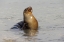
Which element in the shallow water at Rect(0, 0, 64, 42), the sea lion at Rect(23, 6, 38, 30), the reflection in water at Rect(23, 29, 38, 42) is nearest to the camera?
the reflection in water at Rect(23, 29, 38, 42)

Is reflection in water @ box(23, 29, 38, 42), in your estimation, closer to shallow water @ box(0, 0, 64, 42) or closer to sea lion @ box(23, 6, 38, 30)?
shallow water @ box(0, 0, 64, 42)

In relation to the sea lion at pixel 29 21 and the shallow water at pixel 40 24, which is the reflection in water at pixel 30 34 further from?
the sea lion at pixel 29 21

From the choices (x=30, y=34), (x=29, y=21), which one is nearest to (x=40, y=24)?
(x=29, y=21)

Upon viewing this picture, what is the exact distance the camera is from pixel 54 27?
31.0ft

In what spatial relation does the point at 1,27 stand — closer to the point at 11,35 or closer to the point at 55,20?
the point at 11,35

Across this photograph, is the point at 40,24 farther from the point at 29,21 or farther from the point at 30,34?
the point at 30,34

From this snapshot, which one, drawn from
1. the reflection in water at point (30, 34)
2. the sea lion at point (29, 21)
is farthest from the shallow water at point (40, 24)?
the sea lion at point (29, 21)

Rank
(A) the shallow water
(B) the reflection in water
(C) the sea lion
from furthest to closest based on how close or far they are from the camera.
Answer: (C) the sea lion < (A) the shallow water < (B) the reflection in water

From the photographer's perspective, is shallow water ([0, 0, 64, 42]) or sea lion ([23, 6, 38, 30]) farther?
sea lion ([23, 6, 38, 30])

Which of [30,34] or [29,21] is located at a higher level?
[29,21]

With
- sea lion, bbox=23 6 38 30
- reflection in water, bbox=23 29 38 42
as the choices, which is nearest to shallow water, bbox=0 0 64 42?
reflection in water, bbox=23 29 38 42

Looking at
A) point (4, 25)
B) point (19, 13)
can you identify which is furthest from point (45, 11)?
point (4, 25)

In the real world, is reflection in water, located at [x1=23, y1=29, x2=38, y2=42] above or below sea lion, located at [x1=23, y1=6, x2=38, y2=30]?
below

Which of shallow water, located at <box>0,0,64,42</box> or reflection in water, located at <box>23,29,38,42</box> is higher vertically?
shallow water, located at <box>0,0,64,42</box>
